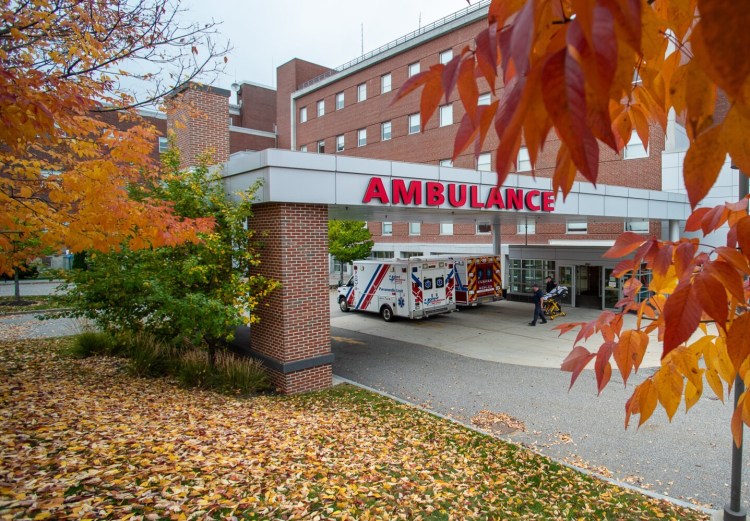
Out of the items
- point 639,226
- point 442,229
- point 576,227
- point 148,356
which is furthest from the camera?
point 442,229

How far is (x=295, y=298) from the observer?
11.0 metres

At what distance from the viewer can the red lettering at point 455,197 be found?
13.6 metres

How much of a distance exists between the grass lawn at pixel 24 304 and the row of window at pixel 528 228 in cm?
2459

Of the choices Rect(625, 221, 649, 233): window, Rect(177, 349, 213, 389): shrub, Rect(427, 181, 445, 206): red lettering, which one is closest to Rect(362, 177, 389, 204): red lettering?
Rect(427, 181, 445, 206): red lettering

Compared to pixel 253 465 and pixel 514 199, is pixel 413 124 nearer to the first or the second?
pixel 514 199

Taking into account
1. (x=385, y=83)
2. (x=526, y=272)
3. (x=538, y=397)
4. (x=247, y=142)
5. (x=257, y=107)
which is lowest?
(x=538, y=397)

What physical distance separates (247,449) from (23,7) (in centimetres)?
676

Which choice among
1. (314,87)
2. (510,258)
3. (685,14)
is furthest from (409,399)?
(314,87)

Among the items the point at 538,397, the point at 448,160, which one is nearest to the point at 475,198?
the point at 538,397

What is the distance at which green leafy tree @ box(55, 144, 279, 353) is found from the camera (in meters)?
10.2

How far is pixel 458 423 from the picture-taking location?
360 inches

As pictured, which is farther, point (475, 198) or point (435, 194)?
point (475, 198)

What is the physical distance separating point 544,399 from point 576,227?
868 inches

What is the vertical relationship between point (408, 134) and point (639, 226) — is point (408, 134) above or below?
above
